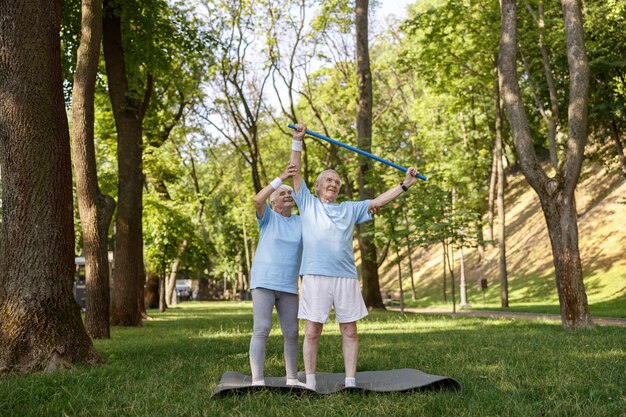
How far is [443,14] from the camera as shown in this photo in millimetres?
20750

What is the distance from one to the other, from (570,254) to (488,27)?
11.6 m

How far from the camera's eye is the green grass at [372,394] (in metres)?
4.68

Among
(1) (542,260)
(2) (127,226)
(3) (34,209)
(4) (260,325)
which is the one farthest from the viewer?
(1) (542,260)

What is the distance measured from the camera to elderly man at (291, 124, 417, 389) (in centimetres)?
564

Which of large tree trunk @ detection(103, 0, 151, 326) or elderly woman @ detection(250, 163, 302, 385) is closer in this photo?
elderly woman @ detection(250, 163, 302, 385)

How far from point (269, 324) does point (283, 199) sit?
46.5 inches

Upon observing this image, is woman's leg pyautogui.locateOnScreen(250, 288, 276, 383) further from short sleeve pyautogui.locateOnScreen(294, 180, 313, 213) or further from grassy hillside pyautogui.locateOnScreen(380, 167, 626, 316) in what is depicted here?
grassy hillside pyautogui.locateOnScreen(380, 167, 626, 316)

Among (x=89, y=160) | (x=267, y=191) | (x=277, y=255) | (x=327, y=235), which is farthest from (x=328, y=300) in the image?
(x=89, y=160)

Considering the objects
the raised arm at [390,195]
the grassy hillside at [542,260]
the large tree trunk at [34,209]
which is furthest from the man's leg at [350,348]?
the grassy hillside at [542,260]

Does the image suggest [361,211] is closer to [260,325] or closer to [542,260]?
[260,325]

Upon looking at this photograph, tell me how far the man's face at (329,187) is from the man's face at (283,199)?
1.11 ft

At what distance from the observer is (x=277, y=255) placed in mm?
6035

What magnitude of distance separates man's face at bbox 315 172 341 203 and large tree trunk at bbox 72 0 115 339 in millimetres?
6343

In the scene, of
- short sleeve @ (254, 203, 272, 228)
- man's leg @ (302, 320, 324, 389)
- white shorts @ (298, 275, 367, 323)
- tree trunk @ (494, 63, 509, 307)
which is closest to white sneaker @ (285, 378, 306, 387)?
man's leg @ (302, 320, 324, 389)
